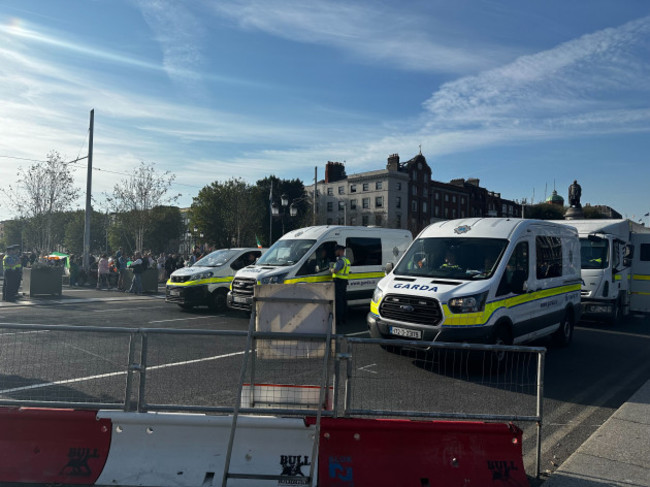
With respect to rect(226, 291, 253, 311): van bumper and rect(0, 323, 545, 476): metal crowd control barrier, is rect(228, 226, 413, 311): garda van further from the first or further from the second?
rect(0, 323, 545, 476): metal crowd control barrier

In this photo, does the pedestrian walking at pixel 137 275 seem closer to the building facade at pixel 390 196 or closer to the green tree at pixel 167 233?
the building facade at pixel 390 196

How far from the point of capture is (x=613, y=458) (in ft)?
14.6

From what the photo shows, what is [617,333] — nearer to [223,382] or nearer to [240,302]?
[240,302]

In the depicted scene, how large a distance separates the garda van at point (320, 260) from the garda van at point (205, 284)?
2.00 metres

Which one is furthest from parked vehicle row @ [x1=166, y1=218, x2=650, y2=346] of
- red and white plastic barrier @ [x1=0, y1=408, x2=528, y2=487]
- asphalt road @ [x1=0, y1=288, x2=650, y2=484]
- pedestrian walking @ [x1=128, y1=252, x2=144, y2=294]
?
pedestrian walking @ [x1=128, y1=252, x2=144, y2=294]

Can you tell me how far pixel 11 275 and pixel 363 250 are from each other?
12011mm

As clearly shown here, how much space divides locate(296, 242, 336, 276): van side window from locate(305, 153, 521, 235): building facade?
181 feet

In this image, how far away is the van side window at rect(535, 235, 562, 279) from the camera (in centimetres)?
880

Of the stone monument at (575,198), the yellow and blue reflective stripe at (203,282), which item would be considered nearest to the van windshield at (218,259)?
the yellow and blue reflective stripe at (203,282)

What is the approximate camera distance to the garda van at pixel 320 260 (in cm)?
1210

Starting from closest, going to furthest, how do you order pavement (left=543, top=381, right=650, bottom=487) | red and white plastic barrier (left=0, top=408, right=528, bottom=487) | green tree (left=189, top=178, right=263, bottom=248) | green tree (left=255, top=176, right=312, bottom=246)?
red and white plastic barrier (left=0, top=408, right=528, bottom=487) → pavement (left=543, top=381, right=650, bottom=487) → green tree (left=189, top=178, right=263, bottom=248) → green tree (left=255, top=176, right=312, bottom=246)

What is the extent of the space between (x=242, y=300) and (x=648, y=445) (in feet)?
29.7

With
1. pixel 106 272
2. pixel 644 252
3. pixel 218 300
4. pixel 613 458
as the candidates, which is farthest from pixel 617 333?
pixel 106 272

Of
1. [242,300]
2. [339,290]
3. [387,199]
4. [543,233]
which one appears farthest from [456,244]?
[387,199]
